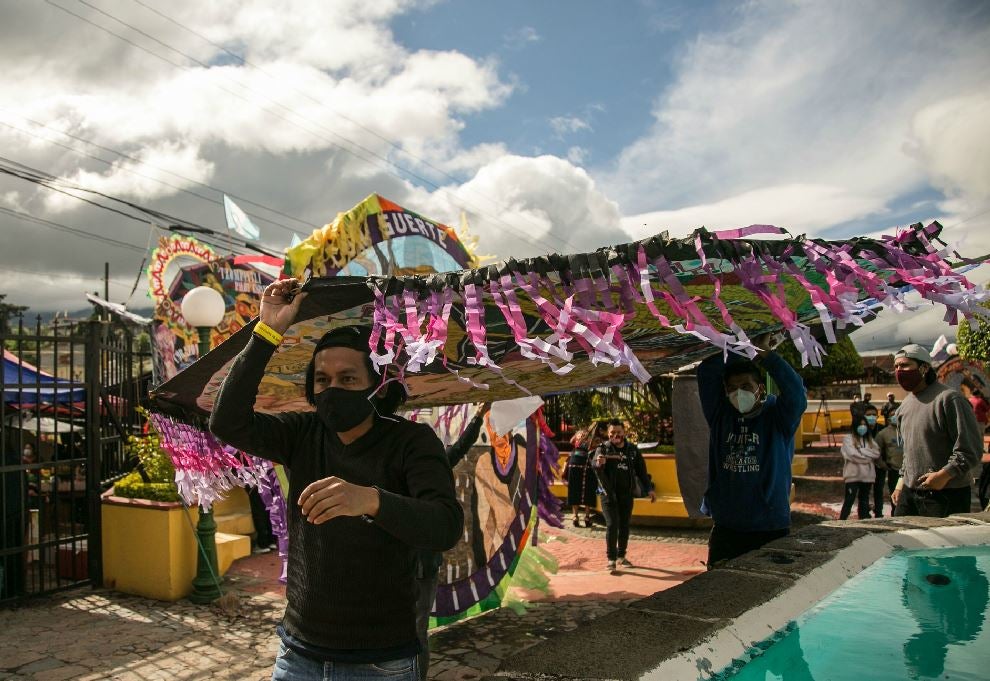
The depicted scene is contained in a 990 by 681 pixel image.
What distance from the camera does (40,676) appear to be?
4.80 metres

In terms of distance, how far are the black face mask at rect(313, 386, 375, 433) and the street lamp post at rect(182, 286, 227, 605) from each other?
4956 mm

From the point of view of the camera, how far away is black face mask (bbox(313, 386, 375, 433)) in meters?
2.13

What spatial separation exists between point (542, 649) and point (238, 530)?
7.33m

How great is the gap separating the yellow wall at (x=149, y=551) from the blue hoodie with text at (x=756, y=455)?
5.05 m

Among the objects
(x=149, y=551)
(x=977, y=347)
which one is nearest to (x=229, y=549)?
(x=149, y=551)

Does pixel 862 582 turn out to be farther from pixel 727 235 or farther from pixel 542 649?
pixel 727 235

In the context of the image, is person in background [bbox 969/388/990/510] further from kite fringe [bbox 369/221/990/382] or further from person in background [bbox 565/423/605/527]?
kite fringe [bbox 369/221/990/382]

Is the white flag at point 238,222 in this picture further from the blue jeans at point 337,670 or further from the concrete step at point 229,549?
the blue jeans at point 337,670

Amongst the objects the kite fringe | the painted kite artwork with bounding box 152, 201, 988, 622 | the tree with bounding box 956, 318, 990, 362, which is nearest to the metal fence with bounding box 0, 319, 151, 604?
the painted kite artwork with bounding box 152, 201, 988, 622

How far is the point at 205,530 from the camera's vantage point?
6.73m

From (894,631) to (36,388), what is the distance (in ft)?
23.2

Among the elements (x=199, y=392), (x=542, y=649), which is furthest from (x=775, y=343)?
(x=199, y=392)

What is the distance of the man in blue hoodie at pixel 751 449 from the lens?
3754 mm

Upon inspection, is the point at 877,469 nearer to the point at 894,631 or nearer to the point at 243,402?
the point at 894,631
